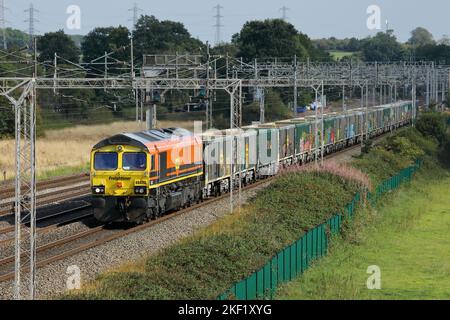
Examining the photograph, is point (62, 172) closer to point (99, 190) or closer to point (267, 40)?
point (99, 190)

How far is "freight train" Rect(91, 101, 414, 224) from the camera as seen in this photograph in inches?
1267

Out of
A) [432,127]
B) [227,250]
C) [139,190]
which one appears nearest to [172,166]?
[139,190]

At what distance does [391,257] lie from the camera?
108 feet

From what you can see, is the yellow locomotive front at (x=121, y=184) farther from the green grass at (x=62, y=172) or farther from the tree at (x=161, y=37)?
the tree at (x=161, y=37)

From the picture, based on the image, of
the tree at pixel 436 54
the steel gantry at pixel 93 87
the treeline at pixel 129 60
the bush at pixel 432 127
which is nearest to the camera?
the steel gantry at pixel 93 87

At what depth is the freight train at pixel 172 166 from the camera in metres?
32.2

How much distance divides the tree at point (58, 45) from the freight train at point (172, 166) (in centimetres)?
5343

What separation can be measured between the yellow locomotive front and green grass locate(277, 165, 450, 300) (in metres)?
7.41

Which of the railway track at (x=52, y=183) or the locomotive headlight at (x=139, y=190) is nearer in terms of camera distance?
the locomotive headlight at (x=139, y=190)

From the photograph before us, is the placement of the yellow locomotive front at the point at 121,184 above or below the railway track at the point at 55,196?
above

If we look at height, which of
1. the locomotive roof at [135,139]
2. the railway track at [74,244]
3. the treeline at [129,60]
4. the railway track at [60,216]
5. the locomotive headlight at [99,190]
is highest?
the treeline at [129,60]

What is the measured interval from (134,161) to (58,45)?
73.1m

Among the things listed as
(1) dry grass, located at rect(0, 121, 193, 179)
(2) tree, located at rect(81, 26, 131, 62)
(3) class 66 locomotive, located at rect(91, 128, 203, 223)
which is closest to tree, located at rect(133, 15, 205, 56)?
(2) tree, located at rect(81, 26, 131, 62)

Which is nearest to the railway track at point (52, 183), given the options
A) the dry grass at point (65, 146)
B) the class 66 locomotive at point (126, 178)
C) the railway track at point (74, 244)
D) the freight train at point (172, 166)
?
the dry grass at point (65, 146)
